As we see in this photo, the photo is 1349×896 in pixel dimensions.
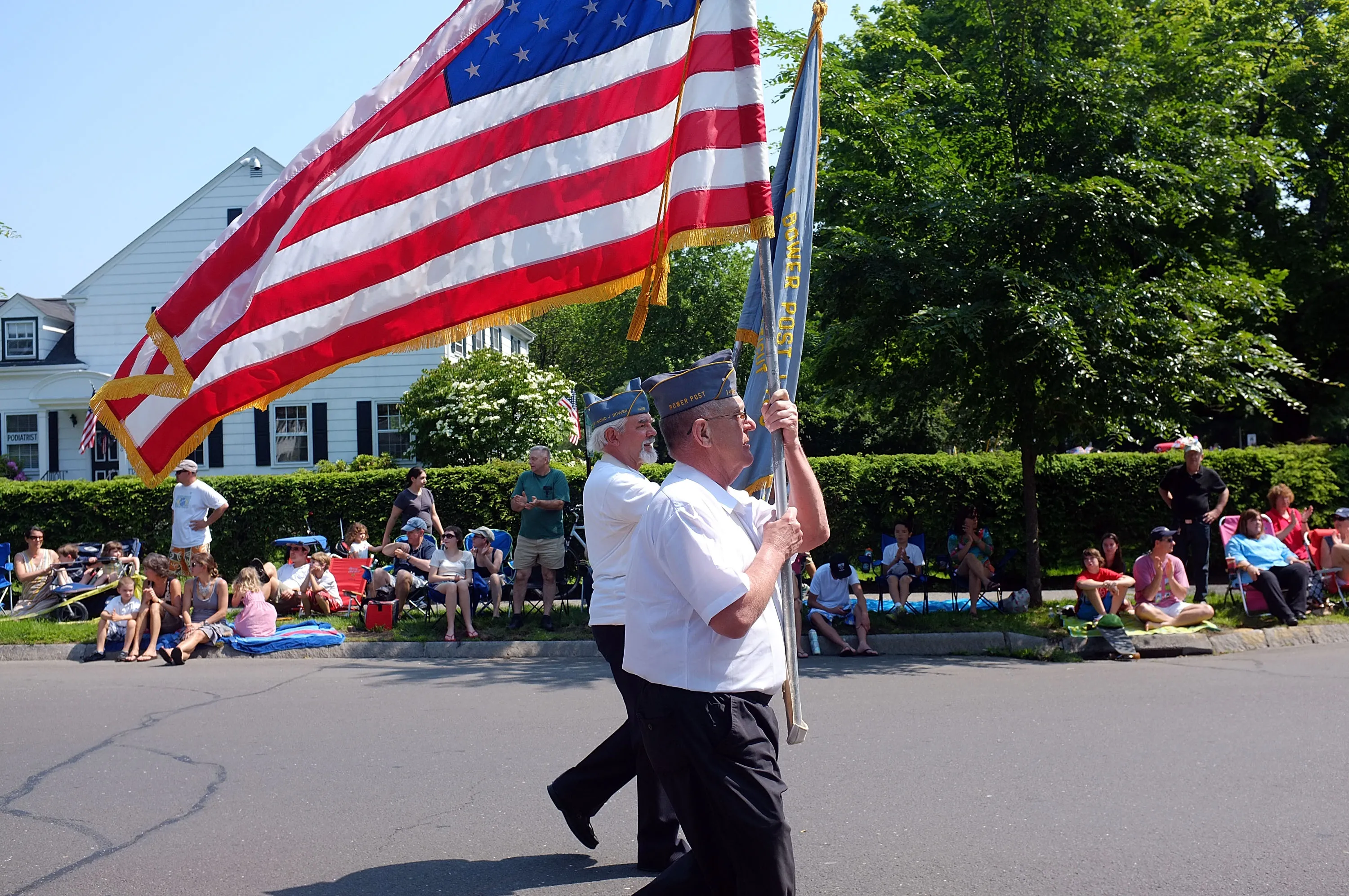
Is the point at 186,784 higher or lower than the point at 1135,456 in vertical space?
lower

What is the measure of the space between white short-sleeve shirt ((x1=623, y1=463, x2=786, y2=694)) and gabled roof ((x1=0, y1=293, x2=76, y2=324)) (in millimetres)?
35893

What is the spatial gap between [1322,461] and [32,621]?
18052 millimetres

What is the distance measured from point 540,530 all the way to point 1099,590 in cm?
614

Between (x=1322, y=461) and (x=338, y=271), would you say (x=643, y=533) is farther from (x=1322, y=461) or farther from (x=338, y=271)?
→ (x=1322, y=461)

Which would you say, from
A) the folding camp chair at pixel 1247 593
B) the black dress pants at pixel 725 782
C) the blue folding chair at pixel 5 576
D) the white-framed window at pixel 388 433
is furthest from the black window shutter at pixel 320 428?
the black dress pants at pixel 725 782

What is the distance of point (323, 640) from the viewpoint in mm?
12266

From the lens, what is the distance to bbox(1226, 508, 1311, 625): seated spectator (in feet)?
41.3

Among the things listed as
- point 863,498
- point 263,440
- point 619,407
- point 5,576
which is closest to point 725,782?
point 619,407

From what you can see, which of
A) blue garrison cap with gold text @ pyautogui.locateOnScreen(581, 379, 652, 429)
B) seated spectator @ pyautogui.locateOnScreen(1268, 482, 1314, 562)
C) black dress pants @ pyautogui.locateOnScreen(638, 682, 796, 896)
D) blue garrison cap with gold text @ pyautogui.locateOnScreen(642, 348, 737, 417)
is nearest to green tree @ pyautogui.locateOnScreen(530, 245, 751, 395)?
seated spectator @ pyautogui.locateOnScreen(1268, 482, 1314, 562)

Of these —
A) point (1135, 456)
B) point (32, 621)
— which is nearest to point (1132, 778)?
point (1135, 456)

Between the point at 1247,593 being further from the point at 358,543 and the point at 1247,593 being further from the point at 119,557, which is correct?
the point at 119,557

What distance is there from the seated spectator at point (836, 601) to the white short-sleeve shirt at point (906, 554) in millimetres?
1354

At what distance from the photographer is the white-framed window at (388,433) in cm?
3238

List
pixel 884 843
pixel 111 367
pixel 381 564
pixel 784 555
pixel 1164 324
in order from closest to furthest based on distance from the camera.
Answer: pixel 784 555 < pixel 884 843 < pixel 1164 324 < pixel 381 564 < pixel 111 367
